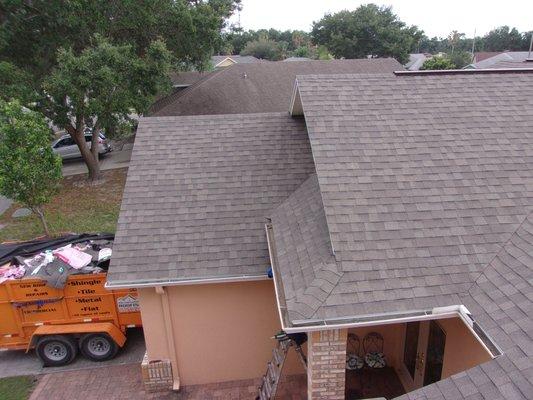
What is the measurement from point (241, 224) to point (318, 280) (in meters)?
2.94

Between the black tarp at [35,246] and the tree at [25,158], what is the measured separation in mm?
2941

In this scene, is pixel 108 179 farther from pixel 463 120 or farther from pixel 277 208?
pixel 463 120

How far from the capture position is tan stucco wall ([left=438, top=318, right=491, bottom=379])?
5633 millimetres

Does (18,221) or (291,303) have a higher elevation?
(291,303)

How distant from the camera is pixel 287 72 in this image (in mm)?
26719

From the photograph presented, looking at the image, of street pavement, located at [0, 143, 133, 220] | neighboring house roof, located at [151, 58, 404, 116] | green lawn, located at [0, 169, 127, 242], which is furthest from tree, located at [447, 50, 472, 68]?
green lawn, located at [0, 169, 127, 242]

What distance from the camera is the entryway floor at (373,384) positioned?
7.81 m

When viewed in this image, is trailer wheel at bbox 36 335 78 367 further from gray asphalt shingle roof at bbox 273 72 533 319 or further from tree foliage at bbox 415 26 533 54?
tree foliage at bbox 415 26 533 54

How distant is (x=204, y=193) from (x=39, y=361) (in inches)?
213

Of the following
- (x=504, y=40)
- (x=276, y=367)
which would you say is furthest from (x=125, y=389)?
(x=504, y=40)

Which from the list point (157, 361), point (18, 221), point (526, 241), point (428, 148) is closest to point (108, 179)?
point (18, 221)

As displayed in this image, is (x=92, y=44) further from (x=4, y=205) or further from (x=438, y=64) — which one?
(x=438, y=64)

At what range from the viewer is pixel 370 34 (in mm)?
54438

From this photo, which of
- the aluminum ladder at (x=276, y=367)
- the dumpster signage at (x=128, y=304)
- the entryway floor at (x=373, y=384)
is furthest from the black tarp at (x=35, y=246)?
the entryway floor at (x=373, y=384)
